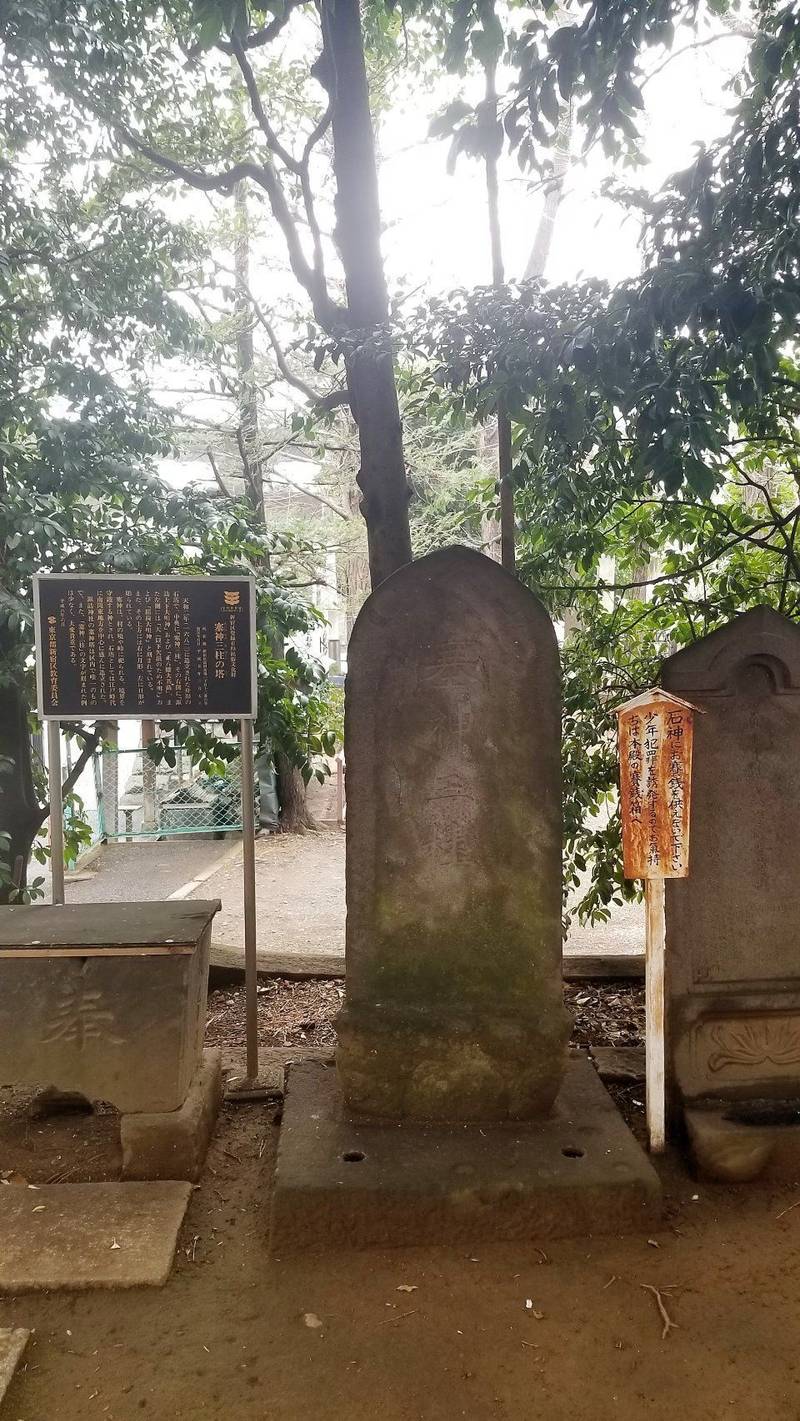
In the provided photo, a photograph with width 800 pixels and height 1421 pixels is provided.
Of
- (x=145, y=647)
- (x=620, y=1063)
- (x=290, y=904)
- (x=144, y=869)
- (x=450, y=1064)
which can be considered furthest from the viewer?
(x=144, y=869)

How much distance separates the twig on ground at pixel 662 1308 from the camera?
90.3 inches

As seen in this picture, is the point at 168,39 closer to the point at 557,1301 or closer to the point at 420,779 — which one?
the point at 420,779

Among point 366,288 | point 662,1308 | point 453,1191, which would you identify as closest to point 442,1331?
point 453,1191

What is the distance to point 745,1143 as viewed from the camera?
2.89 m

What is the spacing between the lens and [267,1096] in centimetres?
362

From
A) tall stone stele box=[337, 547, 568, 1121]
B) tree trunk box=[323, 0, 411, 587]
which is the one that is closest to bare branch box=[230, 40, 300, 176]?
tree trunk box=[323, 0, 411, 587]

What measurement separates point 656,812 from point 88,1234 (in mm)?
2243

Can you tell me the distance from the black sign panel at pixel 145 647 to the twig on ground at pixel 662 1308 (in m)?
2.49

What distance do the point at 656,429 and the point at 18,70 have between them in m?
3.96

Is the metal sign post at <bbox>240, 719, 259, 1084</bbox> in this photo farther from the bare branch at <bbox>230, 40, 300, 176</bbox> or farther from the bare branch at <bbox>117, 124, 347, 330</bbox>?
the bare branch at <bbox>230, 40, 300, 176</bbox>

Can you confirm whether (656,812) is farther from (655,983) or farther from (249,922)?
(249,922)

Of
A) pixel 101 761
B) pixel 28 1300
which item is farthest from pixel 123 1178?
pixel 101 761

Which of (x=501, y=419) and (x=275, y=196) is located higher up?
(x=275, y=196)

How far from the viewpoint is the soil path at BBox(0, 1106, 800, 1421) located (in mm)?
2061
